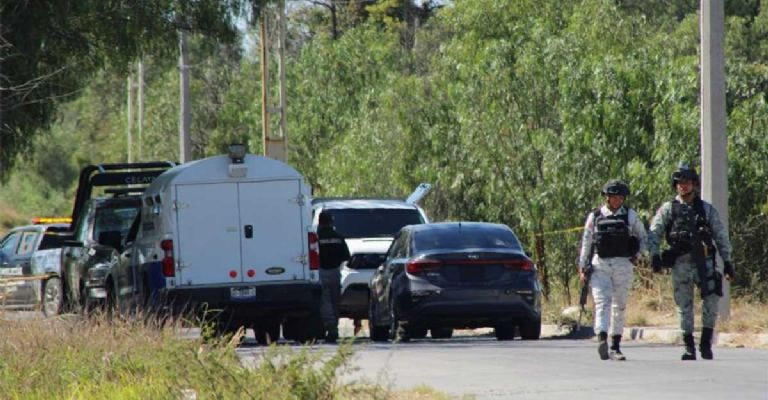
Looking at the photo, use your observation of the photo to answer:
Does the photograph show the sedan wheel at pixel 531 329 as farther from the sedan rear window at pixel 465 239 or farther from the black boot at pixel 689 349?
the black boot at pixel 689 349

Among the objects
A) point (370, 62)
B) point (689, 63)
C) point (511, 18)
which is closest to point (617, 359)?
point (689, 63)

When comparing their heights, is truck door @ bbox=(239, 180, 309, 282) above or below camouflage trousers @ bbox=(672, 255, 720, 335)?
above

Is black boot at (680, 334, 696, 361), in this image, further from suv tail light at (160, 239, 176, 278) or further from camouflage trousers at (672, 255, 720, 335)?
suv tail light at (160, 239, 176, 278)

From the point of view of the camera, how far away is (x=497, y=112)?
95.7ft

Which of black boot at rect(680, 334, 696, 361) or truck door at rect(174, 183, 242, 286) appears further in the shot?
truck door at rect(174, 183, 242, 286)

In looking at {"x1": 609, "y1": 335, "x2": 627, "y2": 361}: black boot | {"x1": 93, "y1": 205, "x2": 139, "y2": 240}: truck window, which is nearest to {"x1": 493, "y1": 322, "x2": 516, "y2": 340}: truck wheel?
{"x1": 609, "y1": 335, "x2": 627, "y2": 361}: black boot

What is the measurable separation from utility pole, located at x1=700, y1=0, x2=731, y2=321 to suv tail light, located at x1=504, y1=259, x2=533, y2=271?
7.85 ft

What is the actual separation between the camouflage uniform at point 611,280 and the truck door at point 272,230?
4854mm

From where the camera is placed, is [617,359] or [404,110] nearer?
[617,359]

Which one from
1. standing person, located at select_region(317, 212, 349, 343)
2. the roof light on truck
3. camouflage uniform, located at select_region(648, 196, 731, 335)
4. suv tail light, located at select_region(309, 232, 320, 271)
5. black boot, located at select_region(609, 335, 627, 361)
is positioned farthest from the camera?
standing person, located at select_region(317, 212, 349, 343)

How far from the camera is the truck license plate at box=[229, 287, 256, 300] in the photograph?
1950 centimetres

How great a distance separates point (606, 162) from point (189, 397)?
16470 mm

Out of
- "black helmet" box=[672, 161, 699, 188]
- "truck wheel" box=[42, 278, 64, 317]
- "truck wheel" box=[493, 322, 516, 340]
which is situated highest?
"black helmet" box=[672, 161, 699, 188]

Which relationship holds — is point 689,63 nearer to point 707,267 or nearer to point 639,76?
point 639,76
